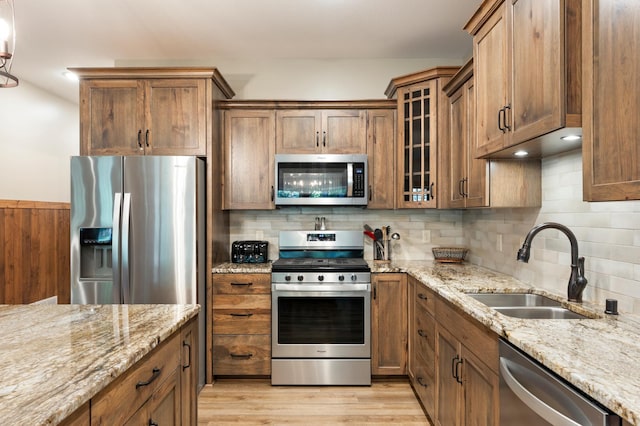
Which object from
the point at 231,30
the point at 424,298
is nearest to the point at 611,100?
the point at 424,298

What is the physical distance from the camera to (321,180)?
10.5ft

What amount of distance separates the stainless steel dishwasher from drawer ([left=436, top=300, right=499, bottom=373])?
7cm

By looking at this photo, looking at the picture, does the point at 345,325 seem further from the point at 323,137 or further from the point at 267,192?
the point at 323,137

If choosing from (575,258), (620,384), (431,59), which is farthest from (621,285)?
(431,59)

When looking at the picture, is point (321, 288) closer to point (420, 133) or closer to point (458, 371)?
point (458, 371)

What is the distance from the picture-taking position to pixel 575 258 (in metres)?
1.72

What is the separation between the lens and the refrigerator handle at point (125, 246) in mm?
2695

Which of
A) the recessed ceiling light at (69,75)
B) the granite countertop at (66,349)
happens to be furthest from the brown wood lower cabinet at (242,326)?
the recessed ceiling light at (69,75)

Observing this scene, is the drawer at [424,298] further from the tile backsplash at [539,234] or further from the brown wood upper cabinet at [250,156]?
the brown wood upper cabinet at [250,156]

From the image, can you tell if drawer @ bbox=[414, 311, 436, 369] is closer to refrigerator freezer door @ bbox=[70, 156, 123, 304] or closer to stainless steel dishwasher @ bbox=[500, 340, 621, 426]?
stainless steel dishwasher @ bbox=[500, 340, 621, 426]

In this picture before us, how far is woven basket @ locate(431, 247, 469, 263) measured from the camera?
3213 millimetres

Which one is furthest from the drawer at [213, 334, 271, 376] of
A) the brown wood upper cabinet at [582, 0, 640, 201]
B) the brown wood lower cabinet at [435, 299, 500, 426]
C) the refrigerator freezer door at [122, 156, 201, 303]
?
the brown wood upper cabinet at [582, 0, 640, 201]

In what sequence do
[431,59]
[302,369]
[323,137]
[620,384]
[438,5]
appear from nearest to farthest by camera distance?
1. [620,384]
2. [438,5]
3. [302,369]
4. [323,137]
5. [431,59]

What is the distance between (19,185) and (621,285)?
5322mm
